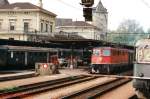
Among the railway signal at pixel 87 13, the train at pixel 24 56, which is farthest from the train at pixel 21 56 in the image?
the railway signal at pixel 87 13

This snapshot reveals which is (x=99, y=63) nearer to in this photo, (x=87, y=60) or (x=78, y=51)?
(x=87, y=60)

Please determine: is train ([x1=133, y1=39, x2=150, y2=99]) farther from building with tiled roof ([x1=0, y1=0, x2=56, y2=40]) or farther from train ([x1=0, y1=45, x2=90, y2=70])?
building with tiled roof ([x1=0, y1=0, x2=56, y2=40])

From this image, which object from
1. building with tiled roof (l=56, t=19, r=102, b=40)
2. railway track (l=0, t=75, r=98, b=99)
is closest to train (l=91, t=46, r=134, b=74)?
railway track (l=0, t=75, r=98, b=99)

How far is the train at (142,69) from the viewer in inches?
668

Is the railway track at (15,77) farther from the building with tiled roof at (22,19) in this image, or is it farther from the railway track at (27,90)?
the building with tiled roof at (22,19)

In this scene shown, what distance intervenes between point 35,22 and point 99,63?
46454 millimetres

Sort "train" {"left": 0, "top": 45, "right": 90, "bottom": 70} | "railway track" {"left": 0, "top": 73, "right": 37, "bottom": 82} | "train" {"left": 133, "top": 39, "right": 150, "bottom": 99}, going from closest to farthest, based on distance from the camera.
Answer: "train" {"left": 133, "top": 39, "right": 150, "bottom": 99}
"railway track" {"left": 0, "top": 73, "right": 37, "bottom": 82}
"train" {"left": 0, "top": 45, "right": 90, "bottom": 70}

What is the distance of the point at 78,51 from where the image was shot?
68.8 meters

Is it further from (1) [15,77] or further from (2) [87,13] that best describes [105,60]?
(2) [87,13]

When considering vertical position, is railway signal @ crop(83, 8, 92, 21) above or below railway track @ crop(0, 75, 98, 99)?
above

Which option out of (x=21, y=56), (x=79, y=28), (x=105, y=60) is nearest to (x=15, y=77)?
(x=105, y=60)

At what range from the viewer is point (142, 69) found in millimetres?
17094

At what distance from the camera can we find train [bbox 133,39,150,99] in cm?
1697

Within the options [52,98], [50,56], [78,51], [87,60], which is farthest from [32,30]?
[52,98]
